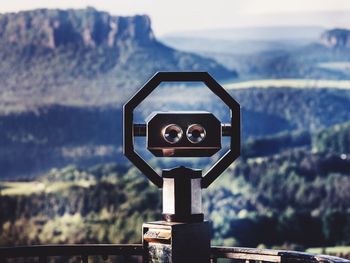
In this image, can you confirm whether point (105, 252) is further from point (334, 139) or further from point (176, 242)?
point (334, 139)

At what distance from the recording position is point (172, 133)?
279 cm

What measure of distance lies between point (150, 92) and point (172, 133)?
6.6 inches

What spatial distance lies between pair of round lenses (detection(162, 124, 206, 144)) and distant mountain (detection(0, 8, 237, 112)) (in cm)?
1935

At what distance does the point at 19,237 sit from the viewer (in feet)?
74.2

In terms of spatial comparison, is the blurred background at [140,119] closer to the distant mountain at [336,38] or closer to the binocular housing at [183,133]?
the distant mountain at [336,38]

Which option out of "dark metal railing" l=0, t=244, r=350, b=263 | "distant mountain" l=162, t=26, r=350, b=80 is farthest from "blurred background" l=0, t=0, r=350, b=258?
"dark metal railing" l=0, t=244, r=350, b=263

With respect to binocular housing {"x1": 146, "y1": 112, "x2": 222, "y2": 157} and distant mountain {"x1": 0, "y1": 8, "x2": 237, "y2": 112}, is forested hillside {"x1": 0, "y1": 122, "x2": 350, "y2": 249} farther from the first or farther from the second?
binocular housing {"x1": 146, "y1": 112, "x2": 222, "y2": 157}

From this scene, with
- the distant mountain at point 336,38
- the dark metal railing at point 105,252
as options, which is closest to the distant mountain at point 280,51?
the distant mountain at point 336,38

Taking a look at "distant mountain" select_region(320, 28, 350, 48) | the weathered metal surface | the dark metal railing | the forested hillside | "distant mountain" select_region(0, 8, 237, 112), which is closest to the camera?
the weathered metal surface

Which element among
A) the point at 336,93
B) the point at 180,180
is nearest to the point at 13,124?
the point at 336,93

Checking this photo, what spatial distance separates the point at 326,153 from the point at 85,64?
24.2 feet

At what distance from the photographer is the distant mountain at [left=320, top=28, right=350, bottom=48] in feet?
77.9

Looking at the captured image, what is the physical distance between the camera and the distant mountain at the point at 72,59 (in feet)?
74.9

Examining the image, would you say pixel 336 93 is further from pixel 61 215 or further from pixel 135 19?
pixel 61 215
